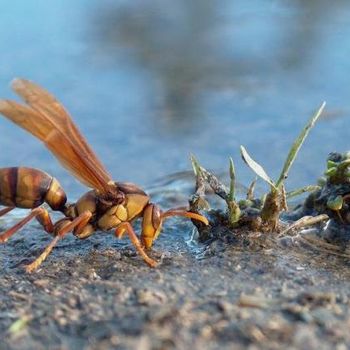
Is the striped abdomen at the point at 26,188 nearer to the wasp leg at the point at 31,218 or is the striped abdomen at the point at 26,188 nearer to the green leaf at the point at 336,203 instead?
the wasp leg at the point at 31,218

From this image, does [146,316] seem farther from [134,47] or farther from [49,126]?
[134,47]

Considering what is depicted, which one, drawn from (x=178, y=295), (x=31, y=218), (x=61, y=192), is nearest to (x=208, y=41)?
(x=61, y=192)

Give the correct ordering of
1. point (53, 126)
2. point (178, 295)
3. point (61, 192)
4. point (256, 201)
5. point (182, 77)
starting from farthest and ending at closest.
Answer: point (182, 77)
point (61, 192)
point (256, 201)
point (53, 126)
point (178, 295)

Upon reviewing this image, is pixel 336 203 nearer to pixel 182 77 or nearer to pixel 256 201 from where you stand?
pixel 256 201

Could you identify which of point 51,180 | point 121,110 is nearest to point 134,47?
point 121,110

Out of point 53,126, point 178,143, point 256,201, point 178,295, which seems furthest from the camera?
point 178,143

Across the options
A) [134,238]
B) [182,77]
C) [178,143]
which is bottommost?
[178,143]
